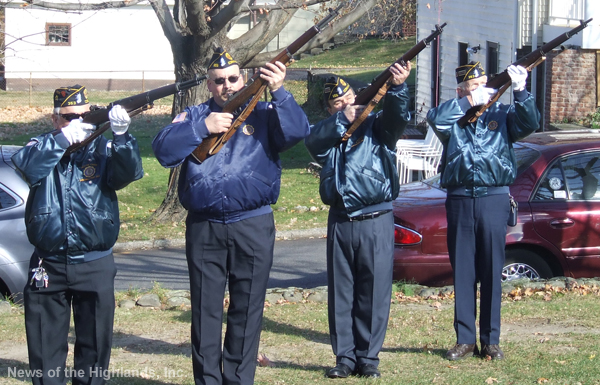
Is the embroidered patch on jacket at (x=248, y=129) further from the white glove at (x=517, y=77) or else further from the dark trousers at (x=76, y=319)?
the white glove at (x=517, y=77)

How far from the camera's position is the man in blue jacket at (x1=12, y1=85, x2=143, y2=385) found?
14.5 ft

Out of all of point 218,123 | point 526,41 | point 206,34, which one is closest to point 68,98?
point 218,123

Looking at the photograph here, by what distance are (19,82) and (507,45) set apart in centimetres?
2219

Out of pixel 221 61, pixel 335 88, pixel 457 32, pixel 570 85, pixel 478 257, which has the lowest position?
pixel 478 257

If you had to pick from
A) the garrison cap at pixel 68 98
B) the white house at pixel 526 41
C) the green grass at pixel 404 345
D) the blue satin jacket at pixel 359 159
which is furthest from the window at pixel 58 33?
the white house at pixel 526 41

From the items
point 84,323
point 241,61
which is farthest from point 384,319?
point 241,61

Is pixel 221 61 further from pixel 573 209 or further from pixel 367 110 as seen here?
pixel 573 209

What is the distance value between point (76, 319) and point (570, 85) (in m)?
12.2

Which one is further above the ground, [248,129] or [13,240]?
[248,129]

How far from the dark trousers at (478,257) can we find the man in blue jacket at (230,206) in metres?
1.49

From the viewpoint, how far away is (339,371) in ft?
16.8

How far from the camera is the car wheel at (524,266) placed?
7.57 m

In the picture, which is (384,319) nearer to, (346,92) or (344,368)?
(344,368)

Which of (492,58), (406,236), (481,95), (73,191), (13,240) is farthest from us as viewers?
(492,58)
